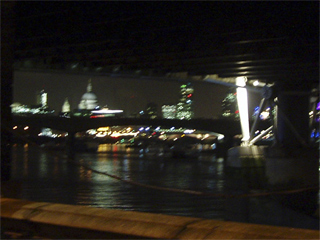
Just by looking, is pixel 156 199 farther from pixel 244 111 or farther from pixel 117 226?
pixel 244 111

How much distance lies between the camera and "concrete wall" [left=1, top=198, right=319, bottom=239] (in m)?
5.76

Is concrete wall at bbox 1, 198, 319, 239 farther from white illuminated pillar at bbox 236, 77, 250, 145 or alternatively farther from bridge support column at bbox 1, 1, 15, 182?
white illuminated pillar at bbox 236, 77, 250, 145

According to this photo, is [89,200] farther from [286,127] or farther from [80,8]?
[286,127]

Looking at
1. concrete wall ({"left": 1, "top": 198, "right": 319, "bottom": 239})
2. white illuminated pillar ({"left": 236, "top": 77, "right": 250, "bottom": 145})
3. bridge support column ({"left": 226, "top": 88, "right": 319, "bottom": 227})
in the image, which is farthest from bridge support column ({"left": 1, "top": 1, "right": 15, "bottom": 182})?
white illuminated pillar ({"left": 236, "top": 77, "right": 250, "bottom": 145})

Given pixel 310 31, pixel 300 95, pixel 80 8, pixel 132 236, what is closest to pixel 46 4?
pixel 80 8

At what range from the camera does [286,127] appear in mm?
38344

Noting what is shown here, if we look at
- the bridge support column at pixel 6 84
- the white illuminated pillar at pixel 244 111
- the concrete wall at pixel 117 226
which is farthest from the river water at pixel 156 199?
the white illuminated pillar at pixel 244 111

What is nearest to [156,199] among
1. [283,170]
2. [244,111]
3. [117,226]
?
[117,226]

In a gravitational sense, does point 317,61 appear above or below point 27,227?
above

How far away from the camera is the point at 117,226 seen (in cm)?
622

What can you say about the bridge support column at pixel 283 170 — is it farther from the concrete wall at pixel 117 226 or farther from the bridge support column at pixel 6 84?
the bridge support column at pixel 6 84

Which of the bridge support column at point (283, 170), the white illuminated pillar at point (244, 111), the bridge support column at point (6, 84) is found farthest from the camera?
the white illuminated pillar at point (244, 111)

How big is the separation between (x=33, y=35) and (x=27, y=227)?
14468 mm

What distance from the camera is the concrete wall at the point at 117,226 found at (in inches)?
227
